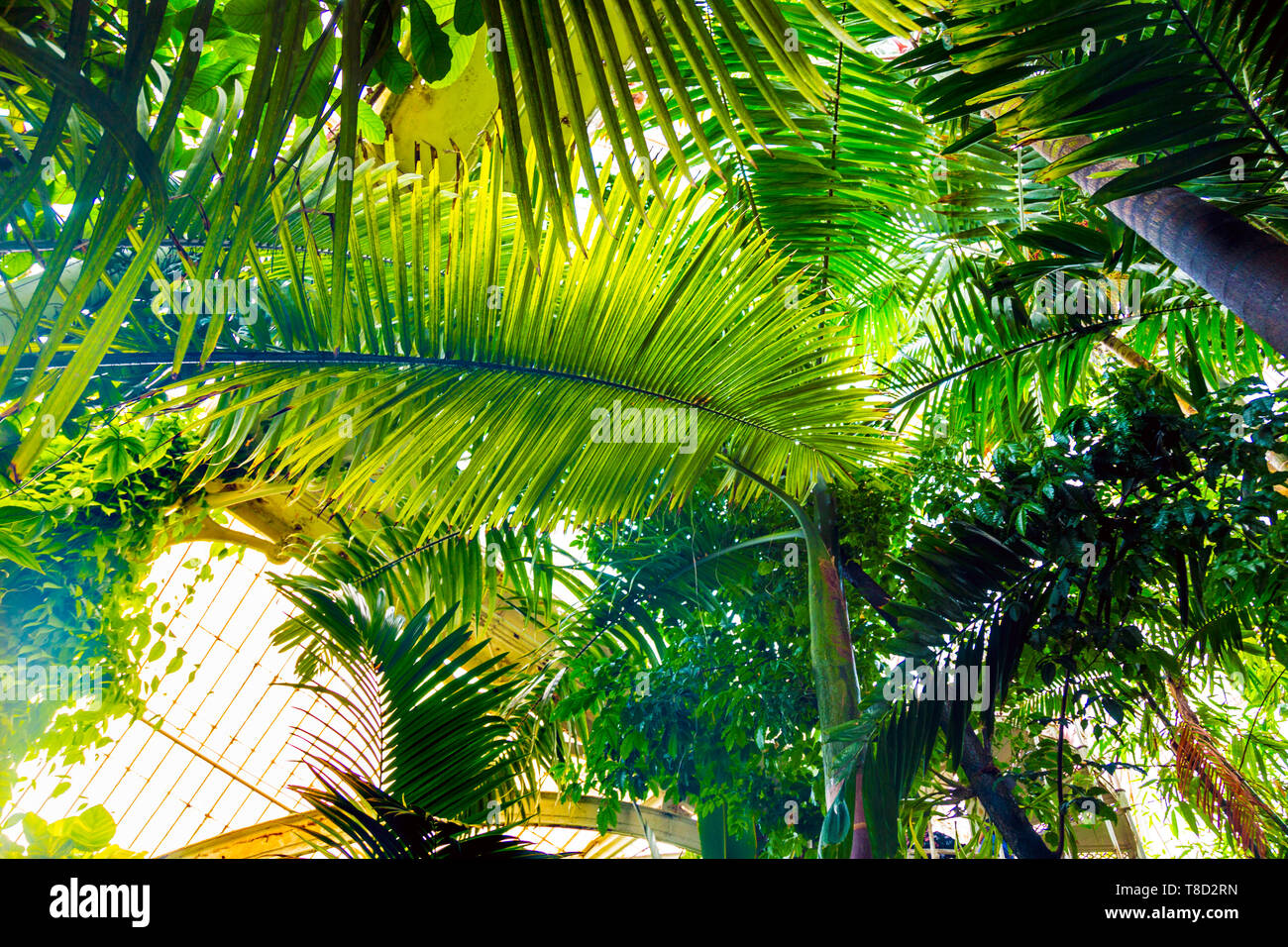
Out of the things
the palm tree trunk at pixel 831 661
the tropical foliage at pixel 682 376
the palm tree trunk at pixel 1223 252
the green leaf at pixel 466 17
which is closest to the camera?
the tropical foliage at pixel 682 376

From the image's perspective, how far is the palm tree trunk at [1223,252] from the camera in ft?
3.16

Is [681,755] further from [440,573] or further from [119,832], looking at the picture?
[119,832]

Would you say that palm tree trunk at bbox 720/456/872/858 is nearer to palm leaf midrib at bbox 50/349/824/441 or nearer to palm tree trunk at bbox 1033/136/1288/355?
palm leaf midrib at bbox 50/349/824/441

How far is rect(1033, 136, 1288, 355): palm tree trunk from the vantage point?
0.96 m

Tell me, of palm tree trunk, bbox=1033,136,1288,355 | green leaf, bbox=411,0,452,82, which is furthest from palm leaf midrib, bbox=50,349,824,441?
palm tree trunk, bbox=1033,136,1288,355

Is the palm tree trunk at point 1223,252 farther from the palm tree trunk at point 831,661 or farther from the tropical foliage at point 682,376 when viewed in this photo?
the palm tree trunk at point 831,661

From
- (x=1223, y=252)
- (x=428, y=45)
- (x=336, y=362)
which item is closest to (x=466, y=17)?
(x=428, y=45)

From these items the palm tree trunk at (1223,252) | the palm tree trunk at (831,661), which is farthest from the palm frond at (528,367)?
the palm tree trunk at (1223,252)

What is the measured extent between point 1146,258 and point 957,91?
2.64 feet

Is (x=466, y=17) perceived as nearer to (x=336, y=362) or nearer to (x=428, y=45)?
(x=428, y=45)

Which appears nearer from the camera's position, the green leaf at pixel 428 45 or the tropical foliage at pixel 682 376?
the tropical foliage at pixel 682 376

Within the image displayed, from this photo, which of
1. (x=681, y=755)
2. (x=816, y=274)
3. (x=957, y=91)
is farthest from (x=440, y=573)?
(x=957, y=91)

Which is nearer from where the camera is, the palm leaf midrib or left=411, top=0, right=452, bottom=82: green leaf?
left=411, top=0, right=452, bottom=82: green leaf

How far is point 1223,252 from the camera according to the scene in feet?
3.41
